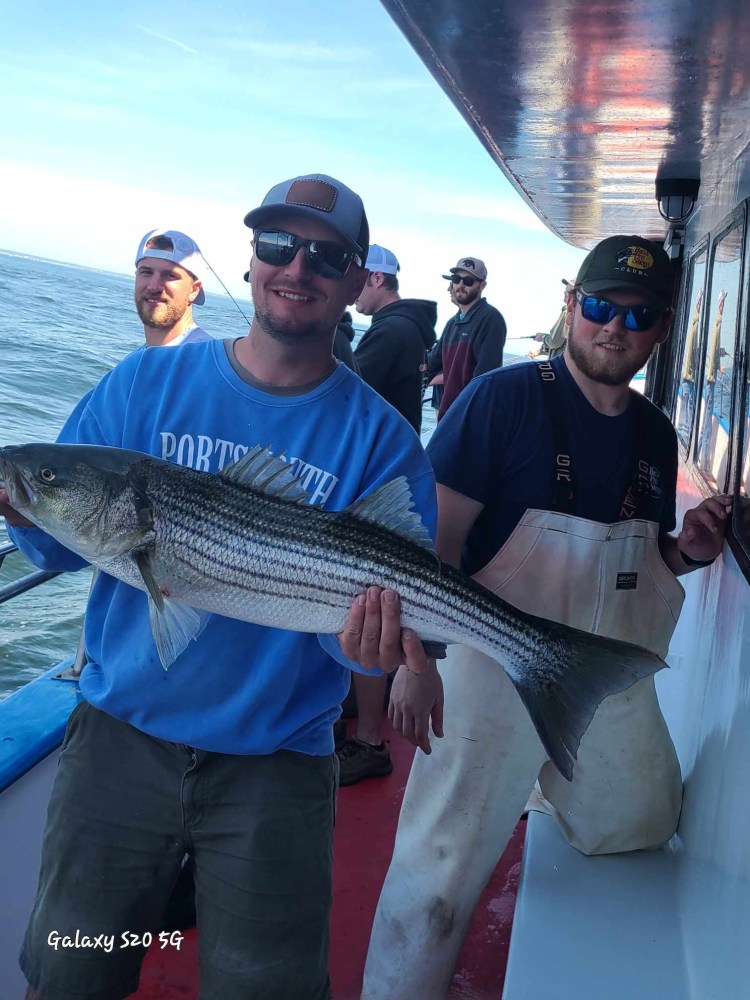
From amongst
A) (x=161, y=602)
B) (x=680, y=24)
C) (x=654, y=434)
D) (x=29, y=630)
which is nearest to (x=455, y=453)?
(x=654, y=434)

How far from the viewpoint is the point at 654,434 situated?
3287 millimetres

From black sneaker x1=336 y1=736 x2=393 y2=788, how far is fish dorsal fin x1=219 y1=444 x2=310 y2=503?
2.60 metres

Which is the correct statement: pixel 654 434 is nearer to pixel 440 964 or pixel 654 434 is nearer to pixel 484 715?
pixel 484 715

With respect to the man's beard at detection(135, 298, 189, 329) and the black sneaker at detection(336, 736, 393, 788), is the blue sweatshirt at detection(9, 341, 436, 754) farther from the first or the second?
the man's beard at detection(135, 298, 189, 329)

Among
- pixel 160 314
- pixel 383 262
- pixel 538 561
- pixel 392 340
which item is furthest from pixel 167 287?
pixel 538 561

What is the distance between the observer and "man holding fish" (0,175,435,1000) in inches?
93.9

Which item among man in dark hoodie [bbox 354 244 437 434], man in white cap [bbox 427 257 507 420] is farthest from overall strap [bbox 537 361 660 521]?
man in white cap [bbox 427 257 507 420]

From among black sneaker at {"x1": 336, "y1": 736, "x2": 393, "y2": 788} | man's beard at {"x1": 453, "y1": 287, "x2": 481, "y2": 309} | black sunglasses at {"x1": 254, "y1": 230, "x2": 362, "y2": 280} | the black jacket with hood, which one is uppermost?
man's beard at {"x1": 453, "y1": 287, "x2": 481, "y2": 309}

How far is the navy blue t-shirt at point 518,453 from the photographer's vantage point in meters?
3.05

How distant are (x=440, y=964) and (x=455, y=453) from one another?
179cm

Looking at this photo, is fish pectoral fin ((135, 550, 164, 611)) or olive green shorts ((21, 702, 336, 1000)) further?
olive green shorts ((21, 702, 336, 1000))

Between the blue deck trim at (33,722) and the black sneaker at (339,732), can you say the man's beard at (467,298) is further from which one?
the blue deck trim at (33,722)

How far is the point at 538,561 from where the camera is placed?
3.04 m

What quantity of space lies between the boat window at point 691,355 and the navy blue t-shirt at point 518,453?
2.03m
